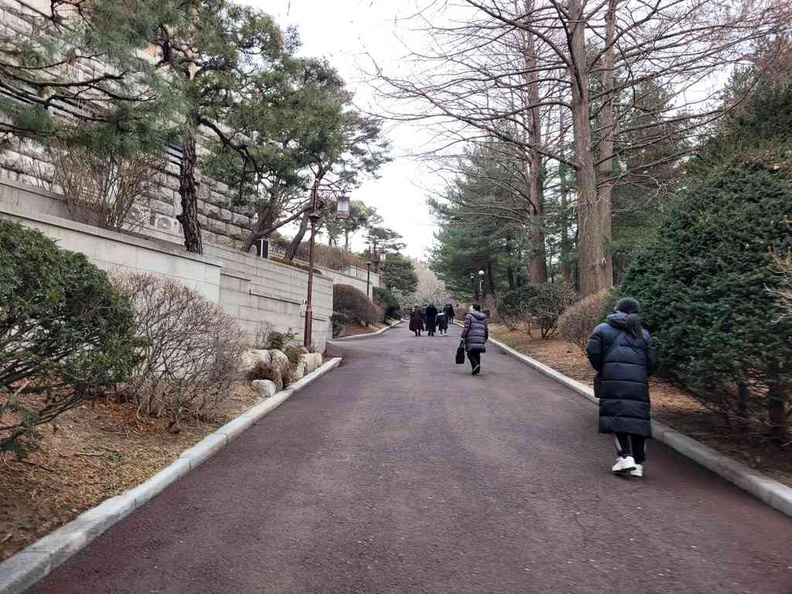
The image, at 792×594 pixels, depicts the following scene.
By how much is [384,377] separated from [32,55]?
7.98 metres

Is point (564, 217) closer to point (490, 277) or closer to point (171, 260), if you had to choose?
A: point (171, 260)

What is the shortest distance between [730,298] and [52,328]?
526 cm

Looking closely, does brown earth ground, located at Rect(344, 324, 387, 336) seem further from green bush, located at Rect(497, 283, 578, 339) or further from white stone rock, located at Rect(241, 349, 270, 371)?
white stone rock, located at Rect(241, 349, 270, 371)

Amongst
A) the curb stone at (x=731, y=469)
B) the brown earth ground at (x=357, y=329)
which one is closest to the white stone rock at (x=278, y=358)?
the curb stone at (x=731, y=469)

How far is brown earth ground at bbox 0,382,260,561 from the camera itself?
10.9 ft

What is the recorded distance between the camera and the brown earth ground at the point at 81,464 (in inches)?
131

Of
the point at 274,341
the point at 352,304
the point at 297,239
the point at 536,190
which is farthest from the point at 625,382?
the point at 352,304

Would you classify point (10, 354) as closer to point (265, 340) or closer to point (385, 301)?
point (265, 340)

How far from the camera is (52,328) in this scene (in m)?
3.13

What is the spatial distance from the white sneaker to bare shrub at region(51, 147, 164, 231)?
30.4 ft

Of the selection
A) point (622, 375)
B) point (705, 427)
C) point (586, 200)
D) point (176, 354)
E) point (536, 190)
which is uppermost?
point (536, 190)

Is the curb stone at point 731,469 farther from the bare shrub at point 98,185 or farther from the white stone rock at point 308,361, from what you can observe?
the bare shrub at point 98,185

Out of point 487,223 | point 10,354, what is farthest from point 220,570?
point 487,223

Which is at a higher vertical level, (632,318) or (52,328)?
(632,318)
